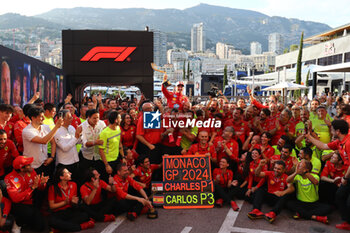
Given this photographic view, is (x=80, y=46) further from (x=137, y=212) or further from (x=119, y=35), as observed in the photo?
(x=137, y=212)

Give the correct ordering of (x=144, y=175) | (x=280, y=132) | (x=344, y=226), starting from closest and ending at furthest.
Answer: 1. (x=344, y=226)
2. (x=144, y=175)
3. (x=280, y=132)

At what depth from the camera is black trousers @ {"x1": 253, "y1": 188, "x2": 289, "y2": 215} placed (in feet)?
17.3

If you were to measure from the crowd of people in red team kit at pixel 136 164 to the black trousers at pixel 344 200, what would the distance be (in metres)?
0.02

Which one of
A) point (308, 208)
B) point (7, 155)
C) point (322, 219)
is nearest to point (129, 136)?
point (7, 155)

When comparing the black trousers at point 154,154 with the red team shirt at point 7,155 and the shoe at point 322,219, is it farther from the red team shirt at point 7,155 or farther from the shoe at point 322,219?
the shoe at point 322,219

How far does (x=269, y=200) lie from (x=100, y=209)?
3.06 metres

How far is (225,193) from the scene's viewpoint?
584 cm

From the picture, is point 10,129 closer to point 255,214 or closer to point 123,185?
point 123,185

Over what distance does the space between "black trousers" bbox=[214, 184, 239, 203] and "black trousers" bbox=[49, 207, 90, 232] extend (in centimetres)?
243

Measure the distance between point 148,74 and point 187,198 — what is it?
29.5 feet

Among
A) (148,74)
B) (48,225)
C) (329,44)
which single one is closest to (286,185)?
(48,225)

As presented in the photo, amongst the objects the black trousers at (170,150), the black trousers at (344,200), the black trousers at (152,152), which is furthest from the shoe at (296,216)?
the black trousers at (152,152)

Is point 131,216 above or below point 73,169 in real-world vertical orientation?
below

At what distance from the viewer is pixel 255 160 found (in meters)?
5.96
